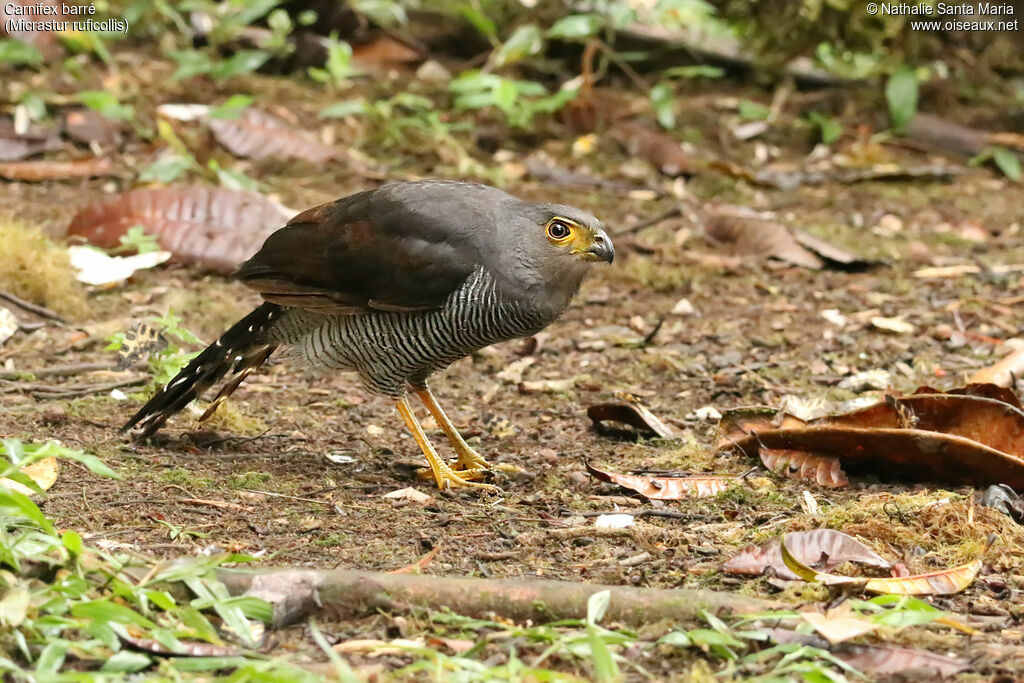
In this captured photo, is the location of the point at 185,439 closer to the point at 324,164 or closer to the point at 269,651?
the point at 269,651

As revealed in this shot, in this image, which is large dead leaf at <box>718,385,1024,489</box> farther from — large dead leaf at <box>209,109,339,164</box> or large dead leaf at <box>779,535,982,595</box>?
large dead leaf at <box>209,109,339,164</box>

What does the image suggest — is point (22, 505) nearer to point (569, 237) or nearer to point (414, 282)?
point (414, 282)

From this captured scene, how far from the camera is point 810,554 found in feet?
12.2

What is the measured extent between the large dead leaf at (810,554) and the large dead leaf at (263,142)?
18.6 ft

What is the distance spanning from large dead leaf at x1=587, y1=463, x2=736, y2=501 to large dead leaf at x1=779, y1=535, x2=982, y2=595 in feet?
2.96

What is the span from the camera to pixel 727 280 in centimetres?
748

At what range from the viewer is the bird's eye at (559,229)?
5.07 meters

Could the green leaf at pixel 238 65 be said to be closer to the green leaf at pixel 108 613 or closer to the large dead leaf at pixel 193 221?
the large dead leaf at pixel 193 221

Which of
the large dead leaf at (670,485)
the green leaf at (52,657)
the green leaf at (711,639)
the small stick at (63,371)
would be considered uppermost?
the green leaf at (52,657)

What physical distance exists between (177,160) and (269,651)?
5.67 metres

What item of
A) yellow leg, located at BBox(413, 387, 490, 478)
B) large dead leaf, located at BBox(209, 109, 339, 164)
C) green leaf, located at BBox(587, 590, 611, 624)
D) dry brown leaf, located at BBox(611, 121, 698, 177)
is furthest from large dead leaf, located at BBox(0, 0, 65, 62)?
green leaf, located at BBox(587, 590, 611, 624)

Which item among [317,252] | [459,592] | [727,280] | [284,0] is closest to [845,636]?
[459,592]

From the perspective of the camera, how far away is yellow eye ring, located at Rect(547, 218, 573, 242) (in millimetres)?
5070

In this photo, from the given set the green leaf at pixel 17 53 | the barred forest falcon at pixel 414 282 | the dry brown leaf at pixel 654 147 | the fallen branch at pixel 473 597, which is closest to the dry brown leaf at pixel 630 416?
the barred forest falcon at pixel 414 282
